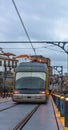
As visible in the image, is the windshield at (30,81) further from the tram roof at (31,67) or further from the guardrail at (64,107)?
the guardrail at (64,107)

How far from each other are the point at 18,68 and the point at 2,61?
11016 centimetres

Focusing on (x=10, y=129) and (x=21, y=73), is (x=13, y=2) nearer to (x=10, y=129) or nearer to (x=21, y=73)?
(x=10, y=129)

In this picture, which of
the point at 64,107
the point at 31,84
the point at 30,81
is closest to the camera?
the point at 64,107

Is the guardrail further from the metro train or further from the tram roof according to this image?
the tram roof

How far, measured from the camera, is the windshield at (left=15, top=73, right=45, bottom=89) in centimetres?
4247

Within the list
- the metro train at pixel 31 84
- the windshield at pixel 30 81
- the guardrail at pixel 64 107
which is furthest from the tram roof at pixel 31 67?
the guardrail at pixel 64 107

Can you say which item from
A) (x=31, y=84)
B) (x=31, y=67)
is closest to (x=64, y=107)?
(x=31, y=84)

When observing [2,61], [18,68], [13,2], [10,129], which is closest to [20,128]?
[10,129]

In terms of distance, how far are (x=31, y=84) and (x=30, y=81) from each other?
0.43 meters

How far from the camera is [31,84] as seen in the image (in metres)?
42.6

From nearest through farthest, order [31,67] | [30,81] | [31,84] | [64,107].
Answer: [64,107] < [31,84] < [30,81] < [31,67]

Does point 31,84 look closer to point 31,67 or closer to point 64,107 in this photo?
point 31,67

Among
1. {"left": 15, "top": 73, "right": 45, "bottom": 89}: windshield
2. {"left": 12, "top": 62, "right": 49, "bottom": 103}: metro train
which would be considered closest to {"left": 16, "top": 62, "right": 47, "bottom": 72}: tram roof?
{"left": 12, "top": 62, "right": 49, "bottom": 103}: metro train

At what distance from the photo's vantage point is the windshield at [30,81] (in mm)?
42469
